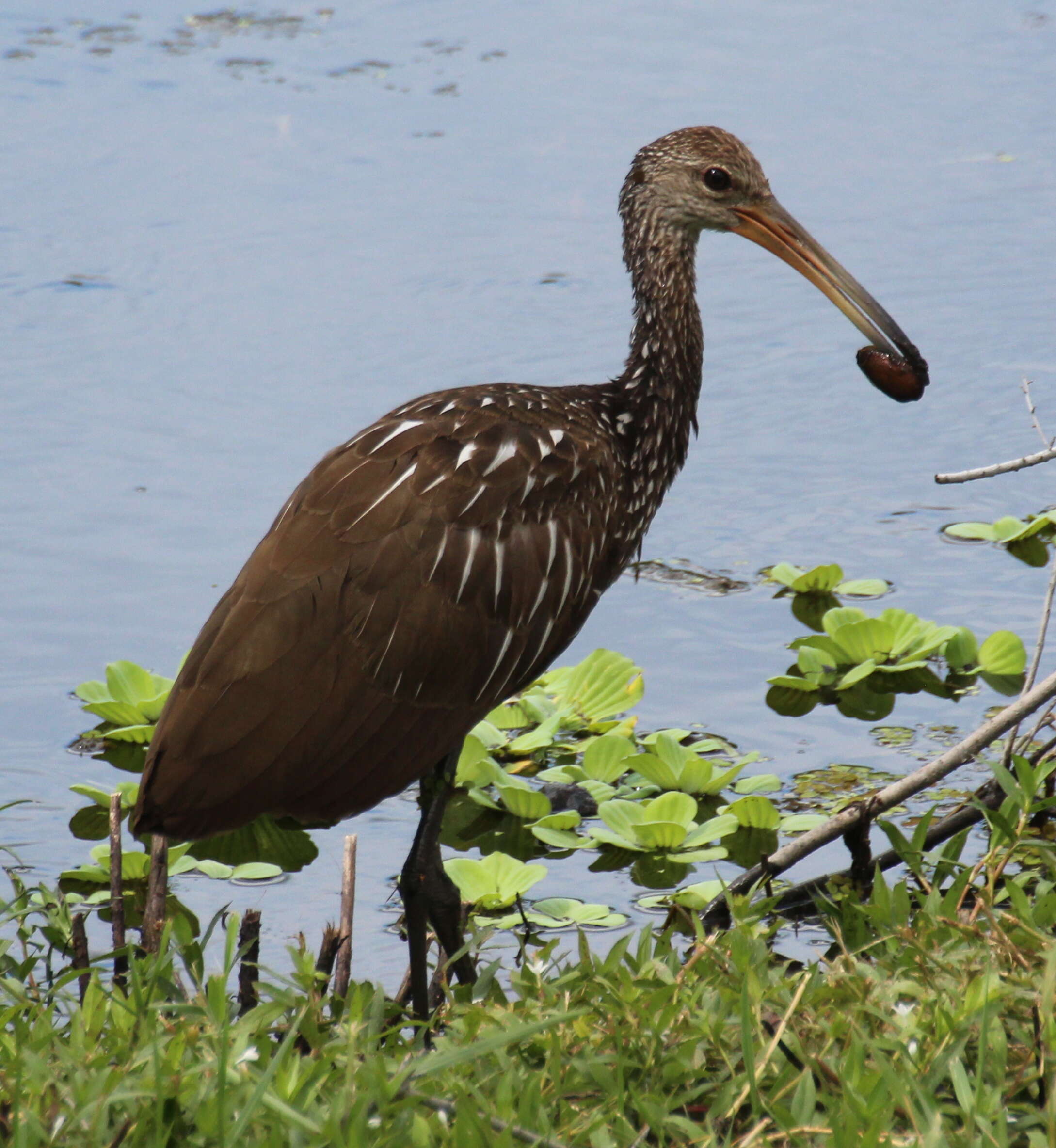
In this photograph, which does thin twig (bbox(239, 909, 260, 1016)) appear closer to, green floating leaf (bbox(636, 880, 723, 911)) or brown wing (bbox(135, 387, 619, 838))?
brown wing (bbox(135, 387, 619, 838))

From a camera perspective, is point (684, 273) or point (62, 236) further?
point (62, 236)

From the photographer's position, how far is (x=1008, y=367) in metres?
6.57

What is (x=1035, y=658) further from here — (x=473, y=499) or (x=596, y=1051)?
(x=596, y=1051)

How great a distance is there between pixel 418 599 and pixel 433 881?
705 mm

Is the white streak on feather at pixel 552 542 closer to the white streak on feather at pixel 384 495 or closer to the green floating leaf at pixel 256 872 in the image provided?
the white streak on feather at pixel 384 495

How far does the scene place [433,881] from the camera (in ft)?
12.9

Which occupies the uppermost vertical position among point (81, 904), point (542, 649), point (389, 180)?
point (389, 180)

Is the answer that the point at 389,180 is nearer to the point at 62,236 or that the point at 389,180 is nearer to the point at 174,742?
the point at 62,236

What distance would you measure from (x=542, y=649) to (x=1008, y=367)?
3.30 m

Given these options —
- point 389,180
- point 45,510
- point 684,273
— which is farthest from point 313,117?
point 684,273

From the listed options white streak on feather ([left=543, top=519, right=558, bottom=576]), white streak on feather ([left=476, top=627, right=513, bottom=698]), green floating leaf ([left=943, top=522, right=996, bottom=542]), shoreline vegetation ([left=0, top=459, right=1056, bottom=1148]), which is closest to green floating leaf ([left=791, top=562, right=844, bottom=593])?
green floating leaf ([left=943, top=522, right=996, bottom=542])

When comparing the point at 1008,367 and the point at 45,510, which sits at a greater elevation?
the point at 1008,367

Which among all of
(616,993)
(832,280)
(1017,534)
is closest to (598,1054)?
(616,993)

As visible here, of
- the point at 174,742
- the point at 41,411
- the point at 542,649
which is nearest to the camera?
the point at 174,742
